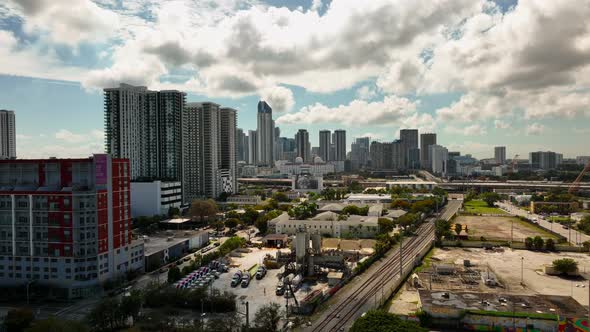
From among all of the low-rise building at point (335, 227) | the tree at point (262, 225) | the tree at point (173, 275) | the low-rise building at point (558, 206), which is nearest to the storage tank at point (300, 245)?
the tree at point (173, 275)

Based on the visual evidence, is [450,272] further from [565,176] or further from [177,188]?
[565,176]

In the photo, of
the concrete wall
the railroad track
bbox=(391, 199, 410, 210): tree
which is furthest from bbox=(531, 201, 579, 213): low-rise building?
the concrete wall

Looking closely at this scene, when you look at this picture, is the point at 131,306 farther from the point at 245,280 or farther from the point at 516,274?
the point at 516,274

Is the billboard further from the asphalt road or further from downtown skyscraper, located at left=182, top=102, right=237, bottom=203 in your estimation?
the asphalt road

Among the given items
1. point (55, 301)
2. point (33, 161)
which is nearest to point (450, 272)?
point (55, 301)

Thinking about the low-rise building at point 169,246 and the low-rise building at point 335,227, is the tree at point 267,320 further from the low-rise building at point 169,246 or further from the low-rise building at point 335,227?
the low-rise building at point 335,227

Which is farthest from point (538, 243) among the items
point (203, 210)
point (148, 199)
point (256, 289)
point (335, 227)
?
point (148, 199)
